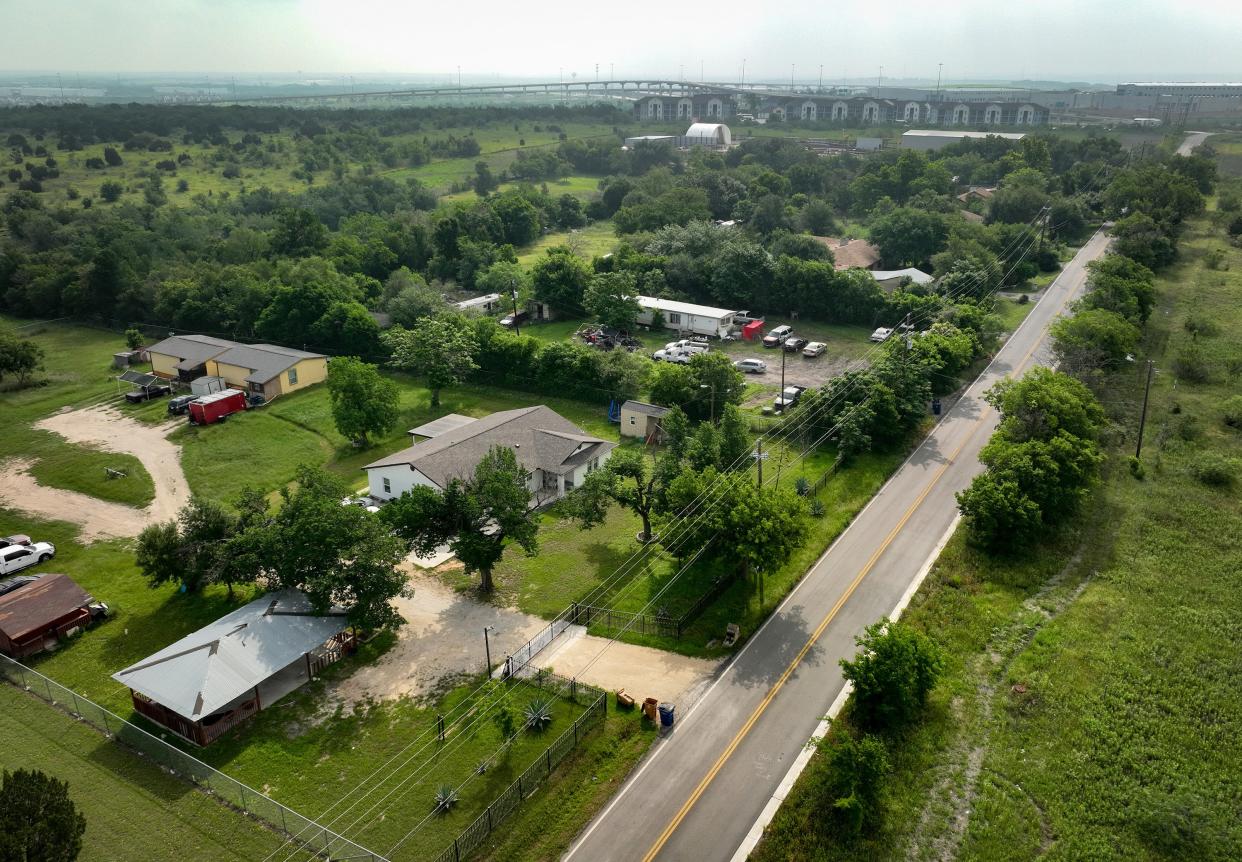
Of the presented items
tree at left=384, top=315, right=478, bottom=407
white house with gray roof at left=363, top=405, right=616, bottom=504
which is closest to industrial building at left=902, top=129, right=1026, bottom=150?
tree at left=384, top=315, right=478, bottom=407

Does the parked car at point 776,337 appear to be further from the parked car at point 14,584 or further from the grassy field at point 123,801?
the grassy field at point 123,801

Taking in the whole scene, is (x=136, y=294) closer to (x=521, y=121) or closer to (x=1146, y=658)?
(x=1146, y=658)

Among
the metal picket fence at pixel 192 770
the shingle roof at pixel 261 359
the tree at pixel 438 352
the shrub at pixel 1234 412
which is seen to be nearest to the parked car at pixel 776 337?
the tree at pixel 438 352

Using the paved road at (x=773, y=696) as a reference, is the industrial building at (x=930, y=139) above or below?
above

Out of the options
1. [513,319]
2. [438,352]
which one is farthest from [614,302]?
[438,352]

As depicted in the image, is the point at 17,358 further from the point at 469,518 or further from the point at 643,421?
the point at 469,518
